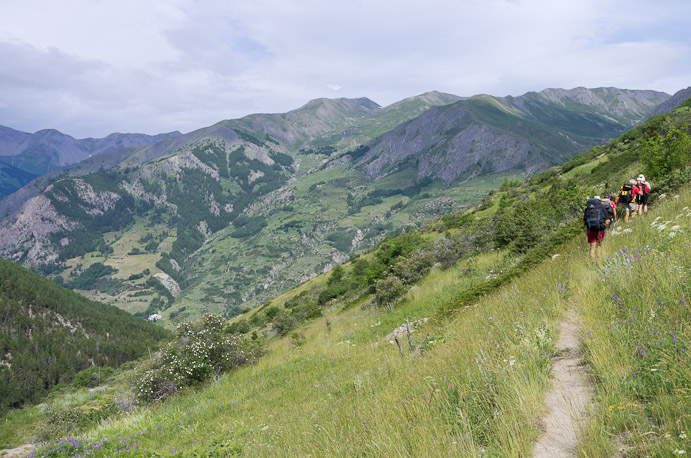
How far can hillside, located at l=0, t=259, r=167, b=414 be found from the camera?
143000 mm

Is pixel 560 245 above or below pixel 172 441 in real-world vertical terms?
above

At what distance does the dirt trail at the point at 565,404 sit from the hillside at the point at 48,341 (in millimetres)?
155158

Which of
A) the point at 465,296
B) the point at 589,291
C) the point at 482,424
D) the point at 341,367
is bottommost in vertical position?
the point at 341,367

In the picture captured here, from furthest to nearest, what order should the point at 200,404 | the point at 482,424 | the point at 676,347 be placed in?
1. the point at 200,404
2. the point at 482,424
3. the point at 676,347

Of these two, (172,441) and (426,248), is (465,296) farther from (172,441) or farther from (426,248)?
(426,248)

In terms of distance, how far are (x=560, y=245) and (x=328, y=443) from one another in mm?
12026

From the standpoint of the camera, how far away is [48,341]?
169000mm

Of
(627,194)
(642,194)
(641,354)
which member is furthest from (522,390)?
(627,194)

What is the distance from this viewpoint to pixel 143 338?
184250 mm

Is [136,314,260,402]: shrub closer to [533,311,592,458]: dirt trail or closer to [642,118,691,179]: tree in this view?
[533,311,592,458]: dirt trail

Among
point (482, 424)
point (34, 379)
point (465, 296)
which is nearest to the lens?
point (482, 424)

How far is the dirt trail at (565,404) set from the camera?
3.05 meters

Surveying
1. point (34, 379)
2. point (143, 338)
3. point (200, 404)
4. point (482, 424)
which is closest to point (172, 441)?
point (200, 404)

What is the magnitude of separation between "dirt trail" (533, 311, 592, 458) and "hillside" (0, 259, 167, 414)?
509 feet
